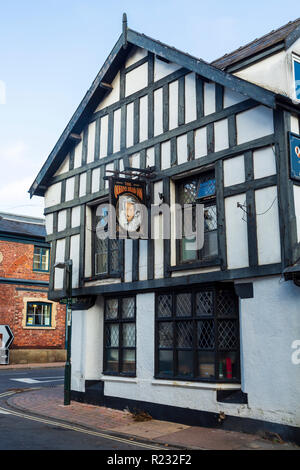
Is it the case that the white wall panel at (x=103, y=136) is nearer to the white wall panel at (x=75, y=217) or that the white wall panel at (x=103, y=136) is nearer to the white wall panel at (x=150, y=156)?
the white wall panel at (x=75, y=217)

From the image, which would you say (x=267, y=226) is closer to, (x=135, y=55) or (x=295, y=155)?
(x=295, y=155)

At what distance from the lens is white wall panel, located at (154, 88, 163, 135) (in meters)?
11.8

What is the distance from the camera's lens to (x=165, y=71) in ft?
39.1

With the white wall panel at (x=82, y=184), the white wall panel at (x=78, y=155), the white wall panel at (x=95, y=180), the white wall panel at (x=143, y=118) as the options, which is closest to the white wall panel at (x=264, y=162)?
the white wall panel at (x=143, y=118)

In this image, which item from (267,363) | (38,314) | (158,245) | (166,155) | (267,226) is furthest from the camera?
(38,314)

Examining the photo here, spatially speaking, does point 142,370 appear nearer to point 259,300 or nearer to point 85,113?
point 259,300

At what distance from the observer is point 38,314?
27203 millimetres

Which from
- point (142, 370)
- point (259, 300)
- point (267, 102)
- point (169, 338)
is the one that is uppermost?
point (267, 102)

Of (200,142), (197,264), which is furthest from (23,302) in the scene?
(200,142)

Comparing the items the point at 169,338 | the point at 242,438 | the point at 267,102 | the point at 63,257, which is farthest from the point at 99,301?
the point at 267,102

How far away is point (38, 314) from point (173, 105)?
1859 cm

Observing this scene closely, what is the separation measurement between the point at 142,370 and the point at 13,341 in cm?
1637

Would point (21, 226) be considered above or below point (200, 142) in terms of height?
above

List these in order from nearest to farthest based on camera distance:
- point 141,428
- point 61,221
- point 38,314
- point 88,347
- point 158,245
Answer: point 141,428 → point 158,245 → point 88,347 → point 61,221 → point 38,314
